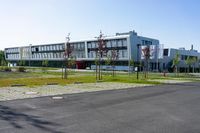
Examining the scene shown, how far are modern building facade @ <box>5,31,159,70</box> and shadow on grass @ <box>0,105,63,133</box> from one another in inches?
2052

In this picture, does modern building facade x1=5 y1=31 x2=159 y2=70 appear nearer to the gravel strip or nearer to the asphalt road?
the gravel strip

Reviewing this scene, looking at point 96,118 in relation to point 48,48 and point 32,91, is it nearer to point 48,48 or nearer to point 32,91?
point 32,91

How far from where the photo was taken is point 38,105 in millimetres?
13508

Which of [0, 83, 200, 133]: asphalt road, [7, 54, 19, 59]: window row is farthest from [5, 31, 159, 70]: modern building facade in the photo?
[0, 83, 200, 133]: asphalt road

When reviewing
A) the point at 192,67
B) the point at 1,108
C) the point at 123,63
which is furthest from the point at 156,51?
the point at 1,108

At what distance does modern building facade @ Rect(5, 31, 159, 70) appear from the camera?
8559 cm

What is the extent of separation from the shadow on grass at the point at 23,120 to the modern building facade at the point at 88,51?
5211 cm

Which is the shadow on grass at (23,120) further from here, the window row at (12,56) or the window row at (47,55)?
the window row at (12,56)

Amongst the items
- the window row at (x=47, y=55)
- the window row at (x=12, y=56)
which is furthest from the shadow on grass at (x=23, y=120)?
the window row at (x=12, y=56)

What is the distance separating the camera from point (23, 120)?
32.9 ft

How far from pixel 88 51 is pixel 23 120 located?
87875mm

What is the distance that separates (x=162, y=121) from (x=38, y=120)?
4.27 metres

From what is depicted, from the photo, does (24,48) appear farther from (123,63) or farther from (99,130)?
(99,130)

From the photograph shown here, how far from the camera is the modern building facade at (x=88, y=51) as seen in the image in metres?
85.6
